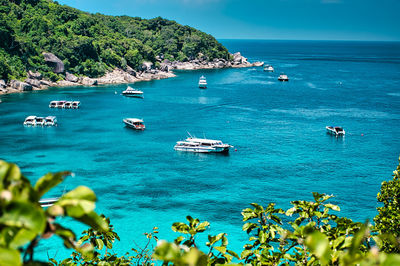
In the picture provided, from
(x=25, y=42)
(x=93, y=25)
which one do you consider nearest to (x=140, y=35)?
(x=93, y=25)

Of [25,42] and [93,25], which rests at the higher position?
[93,25]

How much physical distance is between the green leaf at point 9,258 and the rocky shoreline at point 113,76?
3520 inches

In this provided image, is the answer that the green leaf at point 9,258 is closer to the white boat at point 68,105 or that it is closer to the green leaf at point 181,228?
the green leaf at point 181,228

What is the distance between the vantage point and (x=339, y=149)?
50.0 metres

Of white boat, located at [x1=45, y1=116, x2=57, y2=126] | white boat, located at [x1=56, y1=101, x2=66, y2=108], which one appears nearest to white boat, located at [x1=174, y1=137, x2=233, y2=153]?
white boat, located at [x1=45, y1=116, x2=57, y2=126]

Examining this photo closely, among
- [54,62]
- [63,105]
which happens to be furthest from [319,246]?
[54,62]

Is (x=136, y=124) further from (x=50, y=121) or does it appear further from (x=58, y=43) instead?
(x=58, y=43)

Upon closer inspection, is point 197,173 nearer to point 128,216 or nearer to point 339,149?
point 128,216

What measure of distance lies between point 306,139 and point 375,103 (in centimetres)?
3215

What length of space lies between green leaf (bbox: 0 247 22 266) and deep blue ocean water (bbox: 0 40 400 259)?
2701 centimetres

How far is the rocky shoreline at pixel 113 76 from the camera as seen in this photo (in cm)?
8462

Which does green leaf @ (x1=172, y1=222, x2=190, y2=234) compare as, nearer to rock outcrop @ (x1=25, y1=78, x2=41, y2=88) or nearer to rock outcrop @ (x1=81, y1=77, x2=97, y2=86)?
rock outcrop @ (x1=25, y1=78, x2=41, y2=88)

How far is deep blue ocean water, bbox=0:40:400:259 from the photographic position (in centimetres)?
3406

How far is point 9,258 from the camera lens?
80.1 inches
